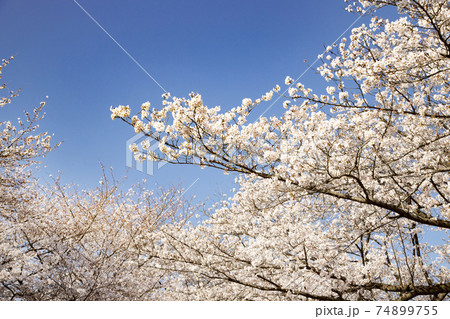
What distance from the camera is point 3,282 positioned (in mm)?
6637

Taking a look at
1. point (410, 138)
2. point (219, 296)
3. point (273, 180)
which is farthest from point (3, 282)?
point (410, 138)

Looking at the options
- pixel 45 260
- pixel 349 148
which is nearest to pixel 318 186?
pixel 349 148

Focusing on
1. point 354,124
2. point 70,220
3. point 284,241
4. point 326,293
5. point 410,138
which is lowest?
point 326,293

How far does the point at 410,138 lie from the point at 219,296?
5621mm

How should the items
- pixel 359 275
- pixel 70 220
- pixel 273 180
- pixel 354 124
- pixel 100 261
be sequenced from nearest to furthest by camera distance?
pixel 273 180 < pixel 354 124 < pixel 359 275 < pixel 100 261 < pixel 70 220

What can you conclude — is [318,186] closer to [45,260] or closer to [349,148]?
[349,148]

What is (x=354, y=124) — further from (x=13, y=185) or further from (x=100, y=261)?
(x=13, y=185)

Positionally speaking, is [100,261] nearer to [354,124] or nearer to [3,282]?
[3,282]

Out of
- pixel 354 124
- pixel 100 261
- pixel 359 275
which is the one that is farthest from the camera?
pixel 100 261

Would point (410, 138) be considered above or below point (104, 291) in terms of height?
above

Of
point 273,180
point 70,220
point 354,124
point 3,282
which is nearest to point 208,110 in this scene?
point 273,180

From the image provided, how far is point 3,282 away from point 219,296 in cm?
463

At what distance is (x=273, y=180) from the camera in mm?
4031

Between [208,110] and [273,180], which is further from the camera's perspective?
[208,110]
